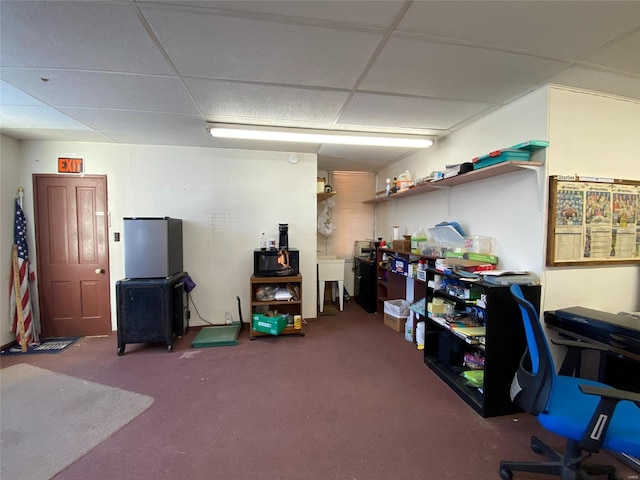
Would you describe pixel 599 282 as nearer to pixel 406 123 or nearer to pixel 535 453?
pixel 535 453

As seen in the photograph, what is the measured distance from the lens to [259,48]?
167 cm

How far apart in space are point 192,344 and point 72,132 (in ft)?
9.33

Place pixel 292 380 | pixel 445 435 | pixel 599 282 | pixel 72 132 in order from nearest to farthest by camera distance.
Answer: pixel 445 435
pixel 599 282
pixel 292 380
pixel 72 132

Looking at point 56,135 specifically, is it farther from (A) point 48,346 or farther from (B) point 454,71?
Result: (B) point 454,71

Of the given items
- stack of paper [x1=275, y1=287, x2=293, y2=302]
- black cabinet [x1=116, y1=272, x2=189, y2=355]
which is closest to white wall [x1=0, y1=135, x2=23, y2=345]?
black cabinet [x1=116, y1=272, x2=189, y2=355]

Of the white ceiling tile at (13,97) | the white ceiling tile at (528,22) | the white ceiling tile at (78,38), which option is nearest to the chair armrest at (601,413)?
the white ceiling tile at (528,22)

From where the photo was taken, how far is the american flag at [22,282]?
3250 millimetres

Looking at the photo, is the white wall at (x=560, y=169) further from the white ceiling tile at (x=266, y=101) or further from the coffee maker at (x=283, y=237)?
the coffee maker at (x=283, y=237)

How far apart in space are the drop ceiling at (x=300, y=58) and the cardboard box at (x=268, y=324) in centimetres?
231

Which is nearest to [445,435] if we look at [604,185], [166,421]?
[166,421]

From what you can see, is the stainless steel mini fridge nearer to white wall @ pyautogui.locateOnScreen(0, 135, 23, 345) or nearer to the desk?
white wall @ pyautogui.locateOnScreen(0, 135, 23, 345)

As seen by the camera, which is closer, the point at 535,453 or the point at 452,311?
the point at 535,453

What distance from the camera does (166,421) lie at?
81.0 inches

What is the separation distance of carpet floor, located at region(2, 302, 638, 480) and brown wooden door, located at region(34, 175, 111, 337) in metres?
0.54
